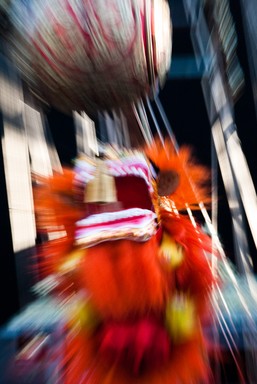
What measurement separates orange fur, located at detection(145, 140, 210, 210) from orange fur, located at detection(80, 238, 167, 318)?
0.11 metres

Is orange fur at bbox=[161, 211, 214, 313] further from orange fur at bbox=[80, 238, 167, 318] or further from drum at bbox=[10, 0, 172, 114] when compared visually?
drum at bbox=[10, 0, 172, 114]

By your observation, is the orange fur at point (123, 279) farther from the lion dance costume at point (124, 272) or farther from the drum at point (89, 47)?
the drum at point (89, 47)

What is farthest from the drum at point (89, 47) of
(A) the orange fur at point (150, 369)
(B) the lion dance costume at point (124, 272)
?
(A) the orange fur at point (150, 369)

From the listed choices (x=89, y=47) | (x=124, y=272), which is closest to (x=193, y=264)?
(x=124, y=272)

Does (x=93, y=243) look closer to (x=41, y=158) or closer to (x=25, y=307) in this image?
(x=41, y=158)

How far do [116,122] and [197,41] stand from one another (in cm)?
56

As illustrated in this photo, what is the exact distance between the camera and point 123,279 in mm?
361

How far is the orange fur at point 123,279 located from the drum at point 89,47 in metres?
0.17

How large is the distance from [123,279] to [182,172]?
0.16 meters

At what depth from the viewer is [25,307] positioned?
1052mm

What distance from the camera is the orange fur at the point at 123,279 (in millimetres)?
360

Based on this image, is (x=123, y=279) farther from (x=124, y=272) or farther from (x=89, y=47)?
(x=89, y=47)

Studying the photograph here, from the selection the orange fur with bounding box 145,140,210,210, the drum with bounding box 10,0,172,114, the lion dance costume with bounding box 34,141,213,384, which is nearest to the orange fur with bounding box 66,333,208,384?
the lion dance costume with bounding box 34,141,213,384

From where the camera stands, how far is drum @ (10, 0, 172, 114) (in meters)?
0.36
